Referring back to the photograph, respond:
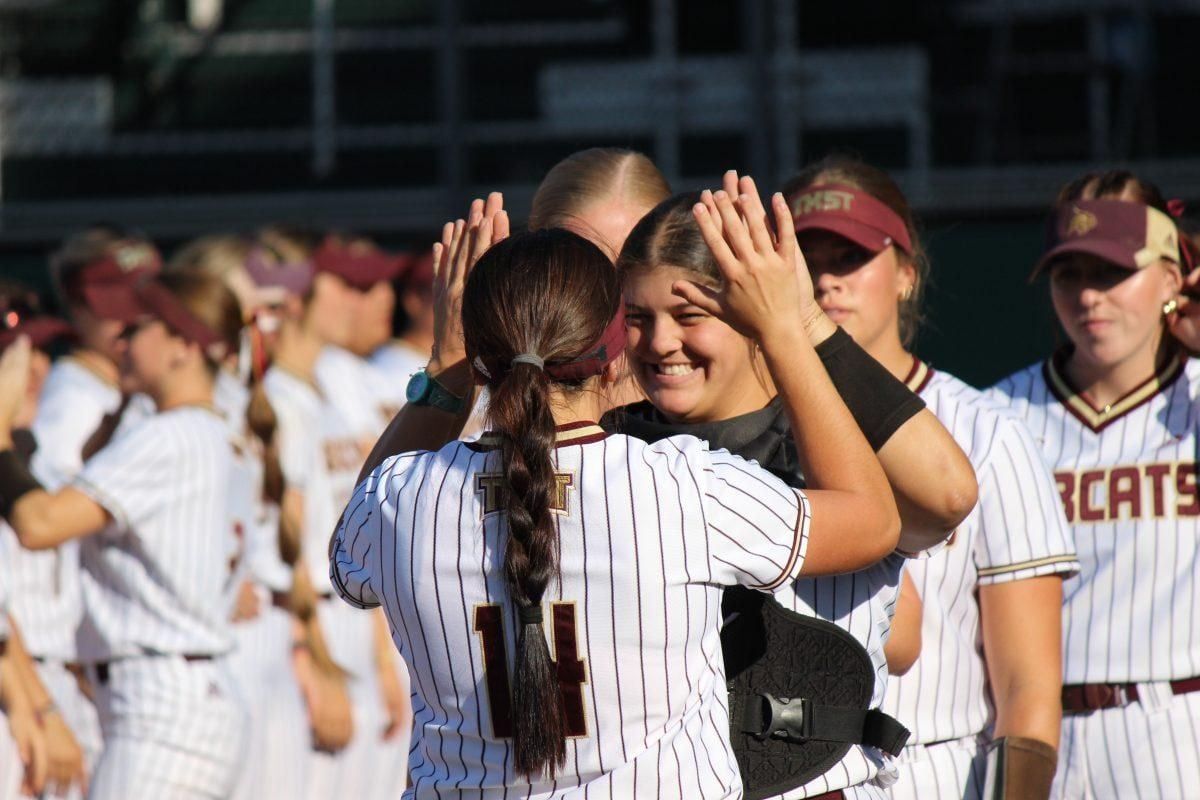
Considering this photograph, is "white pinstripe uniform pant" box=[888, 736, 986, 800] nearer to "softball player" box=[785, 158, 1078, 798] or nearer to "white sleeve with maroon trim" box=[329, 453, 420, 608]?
"softball player" box=[785, 158, 1078, 798]

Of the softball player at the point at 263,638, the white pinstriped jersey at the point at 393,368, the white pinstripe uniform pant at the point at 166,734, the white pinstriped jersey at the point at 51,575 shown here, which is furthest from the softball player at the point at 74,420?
the white pinstriped jersey at the point at 393,368

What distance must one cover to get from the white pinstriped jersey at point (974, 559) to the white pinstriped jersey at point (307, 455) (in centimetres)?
357

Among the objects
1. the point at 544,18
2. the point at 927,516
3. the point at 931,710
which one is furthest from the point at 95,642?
the point at 544,18

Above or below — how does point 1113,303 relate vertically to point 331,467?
below

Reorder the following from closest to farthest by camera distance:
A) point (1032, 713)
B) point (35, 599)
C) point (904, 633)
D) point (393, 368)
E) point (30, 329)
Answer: point (904, 633), point (1032, 713), point (30, 329), point (35, 599), point (393, 368)

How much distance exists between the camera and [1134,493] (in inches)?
144

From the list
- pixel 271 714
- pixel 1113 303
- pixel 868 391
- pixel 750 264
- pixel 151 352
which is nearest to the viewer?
pixel 750 264

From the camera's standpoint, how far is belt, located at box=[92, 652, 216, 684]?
499 cm

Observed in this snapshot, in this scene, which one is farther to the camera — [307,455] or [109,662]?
[307,455]

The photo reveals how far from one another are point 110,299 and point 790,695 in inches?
163

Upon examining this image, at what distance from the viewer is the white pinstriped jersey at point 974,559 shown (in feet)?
10.1

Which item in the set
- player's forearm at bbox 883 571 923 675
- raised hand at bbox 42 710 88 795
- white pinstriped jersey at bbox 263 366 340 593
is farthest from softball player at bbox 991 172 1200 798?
white pinstriped jersey at bbox 263 366 340 593

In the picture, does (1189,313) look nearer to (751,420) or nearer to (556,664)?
(751,420)

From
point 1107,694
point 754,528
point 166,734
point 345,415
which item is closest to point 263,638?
point 345,415
